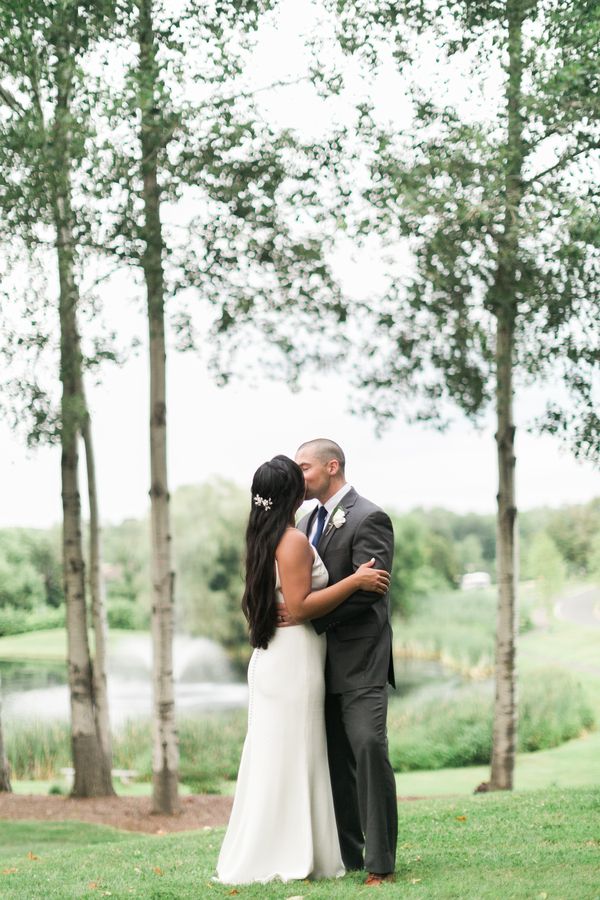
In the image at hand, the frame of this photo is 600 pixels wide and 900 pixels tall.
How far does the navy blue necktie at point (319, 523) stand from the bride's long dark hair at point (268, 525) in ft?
0.70

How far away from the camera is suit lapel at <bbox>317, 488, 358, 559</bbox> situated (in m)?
5.42

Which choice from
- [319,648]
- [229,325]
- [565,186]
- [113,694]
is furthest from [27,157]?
[113,694]

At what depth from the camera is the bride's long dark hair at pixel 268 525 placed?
17.4 ft

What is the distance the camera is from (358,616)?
5273mm

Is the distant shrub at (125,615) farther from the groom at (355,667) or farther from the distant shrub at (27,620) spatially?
the groom at (355,667)

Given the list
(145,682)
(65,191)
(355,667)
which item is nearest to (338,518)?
(355,667)

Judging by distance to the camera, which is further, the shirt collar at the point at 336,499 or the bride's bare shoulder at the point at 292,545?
the shirt collar at the point at 336,499

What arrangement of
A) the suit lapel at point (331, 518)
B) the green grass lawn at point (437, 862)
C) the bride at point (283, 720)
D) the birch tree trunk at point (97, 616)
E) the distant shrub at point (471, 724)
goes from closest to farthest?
the green grass lawn at point (437, 862) < the bride at point (283, 720) < the suit lapel at point (331, 518) < the birch tree trunk at point (97, 616) < the distant shrub at point (471, 724)

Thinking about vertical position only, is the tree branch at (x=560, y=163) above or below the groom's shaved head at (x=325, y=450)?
above

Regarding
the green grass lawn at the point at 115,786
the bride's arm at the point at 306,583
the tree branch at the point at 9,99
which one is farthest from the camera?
the green grass lawn at the point at 115,786

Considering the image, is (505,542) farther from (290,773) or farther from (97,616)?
(290,773)

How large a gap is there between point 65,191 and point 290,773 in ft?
25.5

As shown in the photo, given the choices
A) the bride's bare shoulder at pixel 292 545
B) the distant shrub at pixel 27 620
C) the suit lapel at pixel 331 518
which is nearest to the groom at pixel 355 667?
the suit lapel at pixel 331 518

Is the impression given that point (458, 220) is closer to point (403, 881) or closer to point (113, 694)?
point (403, 881)
